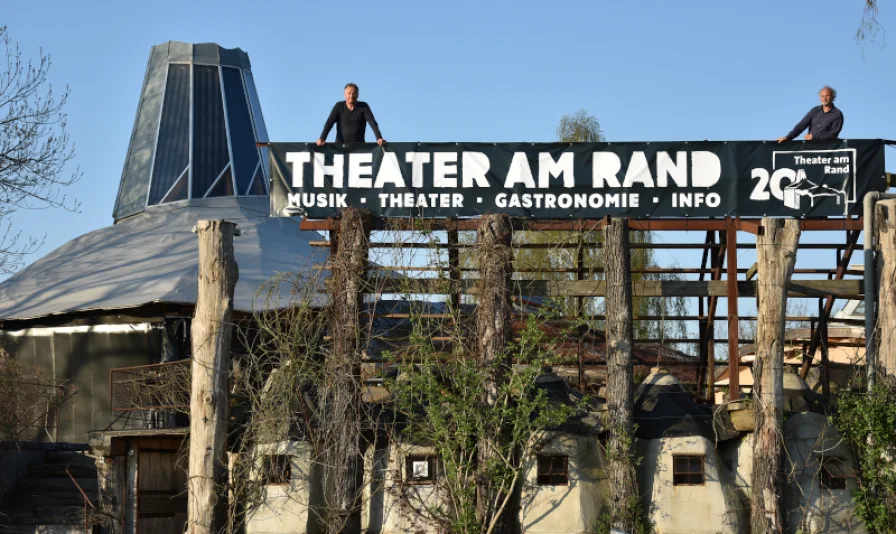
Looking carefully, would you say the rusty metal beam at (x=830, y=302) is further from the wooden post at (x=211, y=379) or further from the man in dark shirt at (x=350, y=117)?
the wooden post at (x=211, y=379)

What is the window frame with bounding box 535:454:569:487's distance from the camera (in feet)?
51.8

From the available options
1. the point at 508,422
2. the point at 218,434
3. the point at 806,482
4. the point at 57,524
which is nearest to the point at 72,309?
the point at 57,524

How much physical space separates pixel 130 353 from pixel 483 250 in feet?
30.2

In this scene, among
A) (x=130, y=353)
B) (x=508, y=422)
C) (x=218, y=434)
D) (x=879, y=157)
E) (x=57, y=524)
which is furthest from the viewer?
(x=130, y=353)

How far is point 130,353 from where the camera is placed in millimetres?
21719

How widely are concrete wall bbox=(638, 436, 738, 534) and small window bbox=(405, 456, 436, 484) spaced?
306cm

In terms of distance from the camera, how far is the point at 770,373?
15.5 meters

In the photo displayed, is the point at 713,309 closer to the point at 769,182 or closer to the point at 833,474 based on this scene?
the point at 769,182

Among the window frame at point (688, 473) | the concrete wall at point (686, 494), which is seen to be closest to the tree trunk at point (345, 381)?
the concrete wall at point (686, 494)

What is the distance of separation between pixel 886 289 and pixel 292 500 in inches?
368

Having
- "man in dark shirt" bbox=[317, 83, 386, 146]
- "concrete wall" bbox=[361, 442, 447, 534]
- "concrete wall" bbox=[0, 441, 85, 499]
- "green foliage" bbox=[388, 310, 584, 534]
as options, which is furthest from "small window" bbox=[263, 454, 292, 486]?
"concrete wall" bbox=[0, 441, 85, 499]

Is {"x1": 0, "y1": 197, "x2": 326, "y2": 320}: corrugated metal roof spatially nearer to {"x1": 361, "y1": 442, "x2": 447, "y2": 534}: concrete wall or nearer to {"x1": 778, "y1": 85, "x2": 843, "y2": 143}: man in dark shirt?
{"x1": 361, "y1": 442, "x2": 447, "y2": 534}: concrete wall

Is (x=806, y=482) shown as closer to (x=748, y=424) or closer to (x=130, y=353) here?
(x=748, y=424)

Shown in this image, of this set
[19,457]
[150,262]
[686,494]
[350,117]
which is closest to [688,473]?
[686,494]
